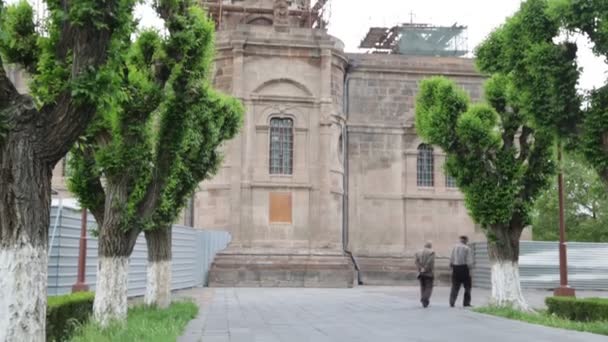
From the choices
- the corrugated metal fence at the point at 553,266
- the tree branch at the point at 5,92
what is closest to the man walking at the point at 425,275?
the corrugated metal fence at the point at 553,266

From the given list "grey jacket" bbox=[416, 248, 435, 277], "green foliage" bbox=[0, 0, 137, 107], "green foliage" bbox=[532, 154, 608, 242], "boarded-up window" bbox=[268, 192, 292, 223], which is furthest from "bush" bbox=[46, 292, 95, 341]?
"green foliage" bbox=[532, 154, 608, 242]

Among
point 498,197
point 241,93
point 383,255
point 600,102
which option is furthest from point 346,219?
point 600,102

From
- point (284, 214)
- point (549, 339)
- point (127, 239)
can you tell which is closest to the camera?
point (549, 339)

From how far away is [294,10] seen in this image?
31.2 m

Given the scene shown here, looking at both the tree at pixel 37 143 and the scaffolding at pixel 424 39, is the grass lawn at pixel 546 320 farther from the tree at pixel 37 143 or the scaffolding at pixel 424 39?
the scaffolding at pixel 424 39

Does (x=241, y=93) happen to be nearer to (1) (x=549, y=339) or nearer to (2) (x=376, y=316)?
(2) (x=376, y=316)

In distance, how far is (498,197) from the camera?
15.4 m

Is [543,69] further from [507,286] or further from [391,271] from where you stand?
[391,271]

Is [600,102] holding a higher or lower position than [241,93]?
lower

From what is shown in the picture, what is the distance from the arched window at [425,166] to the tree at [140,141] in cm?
1876

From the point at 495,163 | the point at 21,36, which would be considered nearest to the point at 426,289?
the point at 495,163

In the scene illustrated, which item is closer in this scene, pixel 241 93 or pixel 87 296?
pixel 87 296

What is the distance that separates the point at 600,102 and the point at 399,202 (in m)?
17.2

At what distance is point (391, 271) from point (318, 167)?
5.49m
